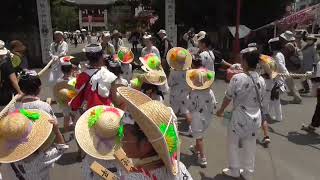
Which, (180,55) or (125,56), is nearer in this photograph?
(180,55)

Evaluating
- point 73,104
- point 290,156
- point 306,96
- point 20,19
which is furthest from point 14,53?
point 20,19

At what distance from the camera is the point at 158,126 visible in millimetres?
1948

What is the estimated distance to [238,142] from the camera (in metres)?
5.05

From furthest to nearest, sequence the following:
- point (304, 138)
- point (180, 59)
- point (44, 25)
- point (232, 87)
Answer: point (44, 25)
point (304, 138)
point (180, 59)
point (232, 87)

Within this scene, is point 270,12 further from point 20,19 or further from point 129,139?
point 129,139

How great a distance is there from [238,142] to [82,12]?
70963mm

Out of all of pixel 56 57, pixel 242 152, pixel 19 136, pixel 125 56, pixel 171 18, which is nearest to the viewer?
pixel 19 136

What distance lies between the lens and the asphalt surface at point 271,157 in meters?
5.48

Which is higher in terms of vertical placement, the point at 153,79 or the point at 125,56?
the point at 153,79

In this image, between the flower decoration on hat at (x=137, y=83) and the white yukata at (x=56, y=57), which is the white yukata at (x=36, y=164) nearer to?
the flower decoration on hat at (x=137, y=83)

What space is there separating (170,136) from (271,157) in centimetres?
456

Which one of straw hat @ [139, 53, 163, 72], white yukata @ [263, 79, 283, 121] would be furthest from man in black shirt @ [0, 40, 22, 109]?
white yukata @ [263, 79, 283, 121]

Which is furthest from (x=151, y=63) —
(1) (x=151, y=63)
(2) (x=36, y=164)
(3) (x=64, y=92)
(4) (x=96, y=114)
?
(2) (x=36, y=164)

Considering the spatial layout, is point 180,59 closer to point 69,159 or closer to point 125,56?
point 125,56
